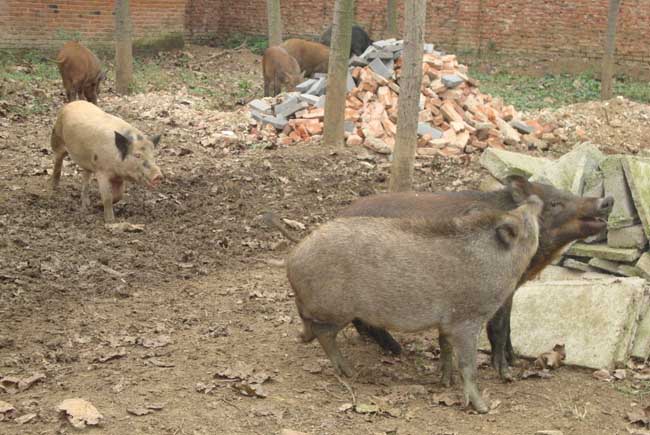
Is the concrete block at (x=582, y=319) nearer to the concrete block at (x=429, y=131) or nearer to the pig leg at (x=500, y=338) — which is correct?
the pig leg at (x=500, y=338)

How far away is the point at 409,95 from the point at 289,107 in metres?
4.78

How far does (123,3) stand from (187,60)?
5.69m

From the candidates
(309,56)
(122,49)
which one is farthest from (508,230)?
(309,56)

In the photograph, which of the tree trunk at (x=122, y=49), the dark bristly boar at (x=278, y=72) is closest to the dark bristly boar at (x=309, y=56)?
the dark bristly boar at (x=278, y=72)

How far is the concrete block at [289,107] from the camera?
13641mm

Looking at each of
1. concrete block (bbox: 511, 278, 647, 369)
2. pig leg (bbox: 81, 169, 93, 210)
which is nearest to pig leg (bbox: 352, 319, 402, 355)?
concrete block (bbox: 511, 278, 647, 369)

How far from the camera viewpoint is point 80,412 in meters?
4.88

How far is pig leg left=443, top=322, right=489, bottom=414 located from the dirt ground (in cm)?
13

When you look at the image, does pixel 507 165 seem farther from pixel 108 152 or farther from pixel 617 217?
pixel 108 152

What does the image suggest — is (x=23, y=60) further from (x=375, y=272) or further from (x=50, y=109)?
(x=375, y=272)

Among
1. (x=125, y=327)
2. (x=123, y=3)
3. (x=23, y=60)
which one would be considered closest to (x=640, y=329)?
(x=125, y=327)

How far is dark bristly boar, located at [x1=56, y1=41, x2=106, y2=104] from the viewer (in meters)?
14.8

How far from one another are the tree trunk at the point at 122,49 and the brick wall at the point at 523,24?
9.80m

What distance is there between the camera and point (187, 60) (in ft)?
71.7
